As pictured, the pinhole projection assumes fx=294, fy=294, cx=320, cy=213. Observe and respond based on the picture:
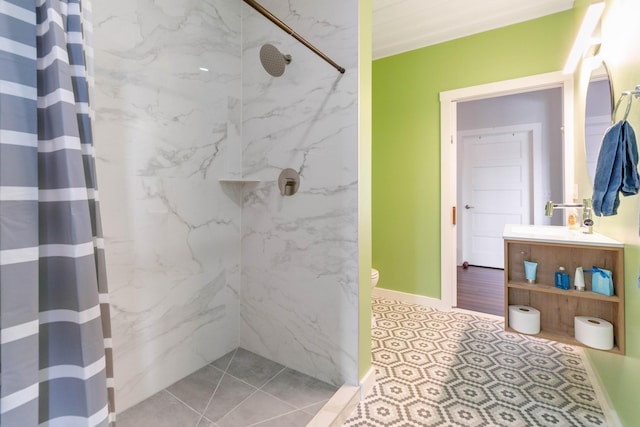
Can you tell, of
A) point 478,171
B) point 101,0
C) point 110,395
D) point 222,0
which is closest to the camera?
point 110,395

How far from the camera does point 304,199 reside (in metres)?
1.75

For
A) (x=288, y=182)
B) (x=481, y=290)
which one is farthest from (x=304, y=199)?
(x=481, y=290)

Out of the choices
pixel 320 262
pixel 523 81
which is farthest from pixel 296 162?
pixel 523 81

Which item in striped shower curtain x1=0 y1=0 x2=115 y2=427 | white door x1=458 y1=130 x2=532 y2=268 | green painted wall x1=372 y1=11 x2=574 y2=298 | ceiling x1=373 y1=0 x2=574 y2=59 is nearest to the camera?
striped shower curtain x1=0 y1=0 x2=115 y2=427

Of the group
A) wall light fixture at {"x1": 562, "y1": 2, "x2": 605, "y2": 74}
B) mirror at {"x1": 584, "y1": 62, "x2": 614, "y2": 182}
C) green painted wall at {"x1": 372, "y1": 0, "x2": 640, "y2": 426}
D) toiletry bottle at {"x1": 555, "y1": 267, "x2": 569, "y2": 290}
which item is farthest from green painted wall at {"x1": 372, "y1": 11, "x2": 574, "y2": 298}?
toiletry bottle at {"x1": 555, "y1": 267, "x2": 569, "y2": 290}

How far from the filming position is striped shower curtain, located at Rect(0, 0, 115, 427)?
0.67 metres

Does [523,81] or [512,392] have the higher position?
[523,81]

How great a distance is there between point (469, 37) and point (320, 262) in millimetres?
2545

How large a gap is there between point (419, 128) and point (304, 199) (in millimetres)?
1781

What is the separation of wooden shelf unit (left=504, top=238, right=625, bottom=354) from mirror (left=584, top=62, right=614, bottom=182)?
0.47m

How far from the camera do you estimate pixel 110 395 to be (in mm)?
908

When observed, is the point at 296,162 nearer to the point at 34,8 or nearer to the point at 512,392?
the point at 34,8

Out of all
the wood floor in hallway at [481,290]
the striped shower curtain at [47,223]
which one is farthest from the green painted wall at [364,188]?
the wood floor in hallway at [481,290]

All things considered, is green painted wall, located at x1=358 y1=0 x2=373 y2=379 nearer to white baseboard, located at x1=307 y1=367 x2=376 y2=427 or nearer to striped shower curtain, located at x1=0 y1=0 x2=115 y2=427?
white baseboard, located at x1=307 y1=367 x2=376 y2=427
